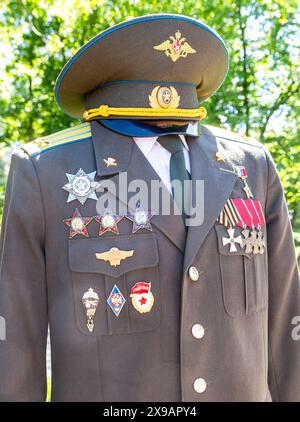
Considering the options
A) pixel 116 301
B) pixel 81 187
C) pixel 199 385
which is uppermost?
pixel 81 187

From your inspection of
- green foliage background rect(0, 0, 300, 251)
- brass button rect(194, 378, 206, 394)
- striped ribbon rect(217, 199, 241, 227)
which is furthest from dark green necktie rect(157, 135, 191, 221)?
green foliage background rect(0, 0, 300, 251)

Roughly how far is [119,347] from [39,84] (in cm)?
594

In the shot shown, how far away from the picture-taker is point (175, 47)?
5.59 ft

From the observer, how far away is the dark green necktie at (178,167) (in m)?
1.67

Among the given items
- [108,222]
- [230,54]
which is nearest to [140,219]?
[108,222]

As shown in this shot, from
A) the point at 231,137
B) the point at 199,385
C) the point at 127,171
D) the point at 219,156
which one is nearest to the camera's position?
the point at 199,385

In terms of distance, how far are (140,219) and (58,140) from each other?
418 millimetres

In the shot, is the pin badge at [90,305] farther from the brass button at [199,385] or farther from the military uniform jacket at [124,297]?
the brass button at [199,385]

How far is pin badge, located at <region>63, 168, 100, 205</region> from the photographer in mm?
1632

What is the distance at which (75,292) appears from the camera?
5.16 feet

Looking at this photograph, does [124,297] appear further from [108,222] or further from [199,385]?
[199,385]

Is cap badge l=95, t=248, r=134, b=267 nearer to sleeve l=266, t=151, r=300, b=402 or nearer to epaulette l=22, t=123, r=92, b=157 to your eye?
epaulette l=22, t=123, r=92, b=157

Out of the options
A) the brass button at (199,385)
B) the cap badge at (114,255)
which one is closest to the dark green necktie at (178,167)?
the cap badge at (114,255)
